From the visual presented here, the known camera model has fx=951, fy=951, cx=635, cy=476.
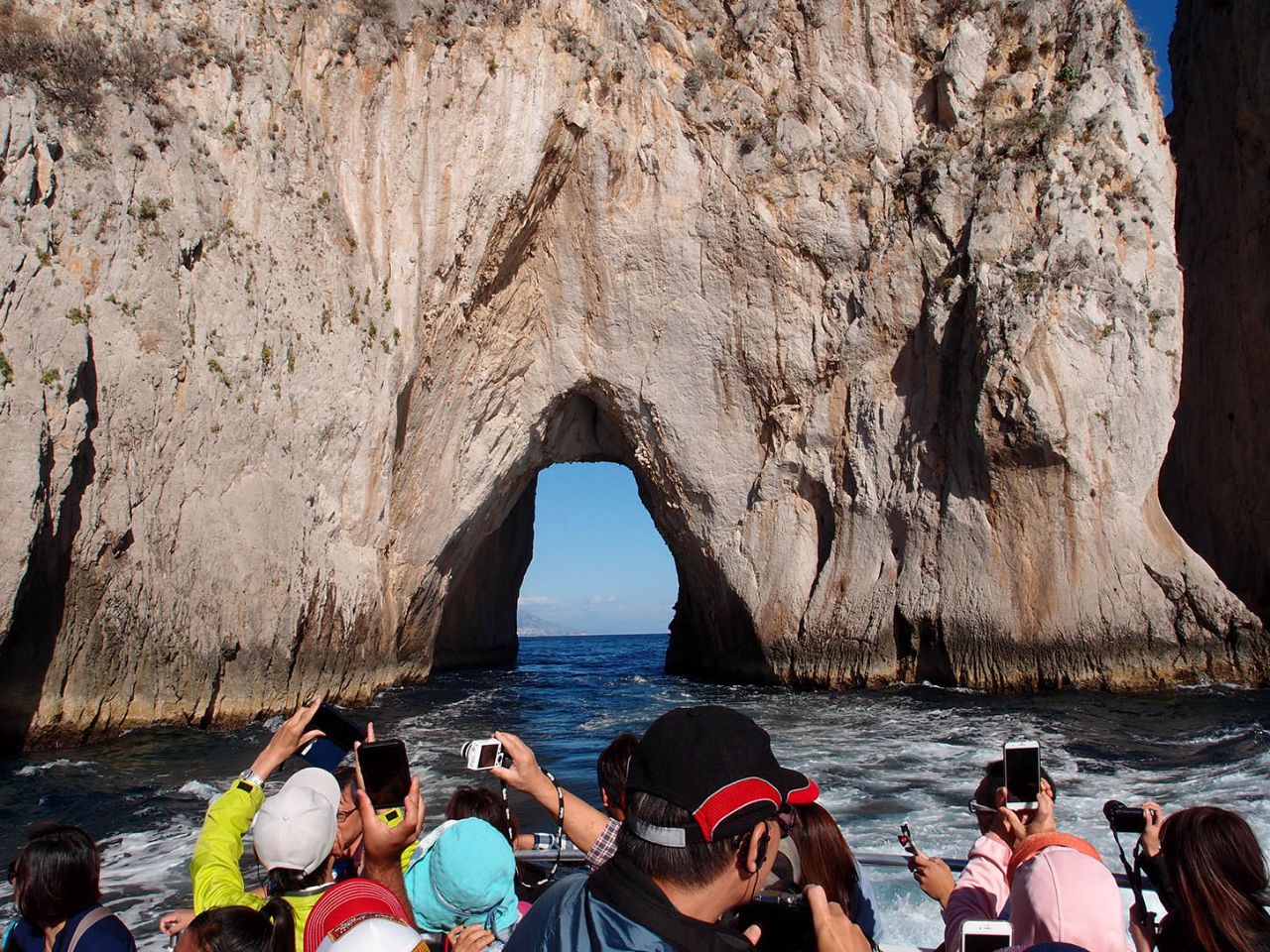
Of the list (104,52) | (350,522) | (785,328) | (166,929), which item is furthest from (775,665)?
(166,929)

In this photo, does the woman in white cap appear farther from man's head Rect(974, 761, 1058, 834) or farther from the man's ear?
man's head Rect(974, 761, 1058, 834)

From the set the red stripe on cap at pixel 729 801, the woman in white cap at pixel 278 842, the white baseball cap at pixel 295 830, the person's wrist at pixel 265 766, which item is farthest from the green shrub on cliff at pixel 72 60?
the red stripe on cap at pixel 729 801

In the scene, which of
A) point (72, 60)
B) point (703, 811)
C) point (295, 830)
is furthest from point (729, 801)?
point (72, 60)

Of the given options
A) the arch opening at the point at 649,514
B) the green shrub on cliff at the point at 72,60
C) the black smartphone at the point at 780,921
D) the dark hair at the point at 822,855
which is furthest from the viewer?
the arch opening at the point at 649,514

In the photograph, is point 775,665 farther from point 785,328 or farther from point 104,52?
point 104,52

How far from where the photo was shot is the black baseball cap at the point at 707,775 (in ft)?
4.85

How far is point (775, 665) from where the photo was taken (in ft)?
57.0

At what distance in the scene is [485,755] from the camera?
237 cm

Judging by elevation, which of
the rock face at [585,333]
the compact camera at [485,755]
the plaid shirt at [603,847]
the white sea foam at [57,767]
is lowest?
the white sea foam at [57,767]

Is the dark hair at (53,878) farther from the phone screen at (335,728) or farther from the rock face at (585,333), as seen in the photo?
the rock face at (585,333)

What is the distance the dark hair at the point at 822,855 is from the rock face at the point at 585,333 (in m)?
8.49

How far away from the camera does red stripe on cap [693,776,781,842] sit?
1.47 metres

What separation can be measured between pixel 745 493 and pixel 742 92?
7.44 m

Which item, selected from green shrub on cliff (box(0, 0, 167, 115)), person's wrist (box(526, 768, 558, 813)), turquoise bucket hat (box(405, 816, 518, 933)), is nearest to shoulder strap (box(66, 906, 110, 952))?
turquoise bucket hat (box(405, 816, 518, 933))
